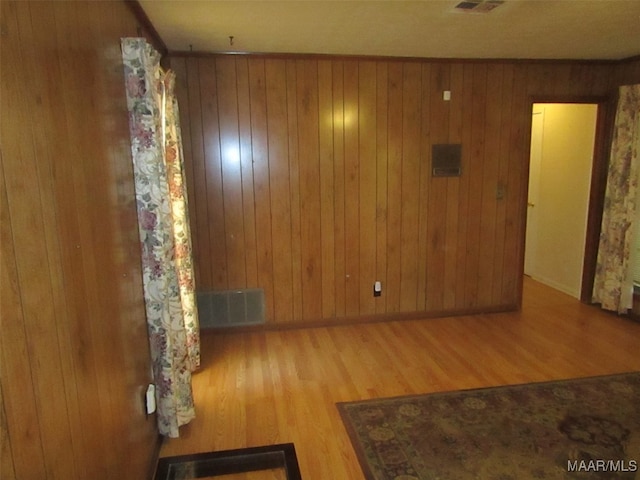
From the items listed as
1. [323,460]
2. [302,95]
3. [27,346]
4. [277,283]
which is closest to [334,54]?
[302,95]

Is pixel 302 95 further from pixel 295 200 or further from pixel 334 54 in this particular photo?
pixel 295 200

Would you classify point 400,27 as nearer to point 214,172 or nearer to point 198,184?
point 214,172

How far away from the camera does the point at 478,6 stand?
8.15 feet

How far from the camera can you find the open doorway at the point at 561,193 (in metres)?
4.45

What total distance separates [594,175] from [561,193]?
52cm

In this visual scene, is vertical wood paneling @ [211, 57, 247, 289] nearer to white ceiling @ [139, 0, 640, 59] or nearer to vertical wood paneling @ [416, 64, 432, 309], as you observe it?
white ceiling @ [139, 0, 640, 59]

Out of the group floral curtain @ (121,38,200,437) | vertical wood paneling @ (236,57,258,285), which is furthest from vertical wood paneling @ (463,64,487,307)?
floral curtain @ (121,38,200,437)

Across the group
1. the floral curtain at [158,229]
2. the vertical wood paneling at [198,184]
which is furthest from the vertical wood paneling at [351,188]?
the floral curtain at [158,229]

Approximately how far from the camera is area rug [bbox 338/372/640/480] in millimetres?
2084

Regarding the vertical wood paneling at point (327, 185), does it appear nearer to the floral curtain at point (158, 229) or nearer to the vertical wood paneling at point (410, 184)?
the vertical wood paneling at point (410, 184)

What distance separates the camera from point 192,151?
3.53 meters

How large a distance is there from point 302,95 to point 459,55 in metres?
1.37

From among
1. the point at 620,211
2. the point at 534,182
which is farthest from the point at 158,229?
the point at 534,182

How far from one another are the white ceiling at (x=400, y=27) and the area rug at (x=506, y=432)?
2.34 m
